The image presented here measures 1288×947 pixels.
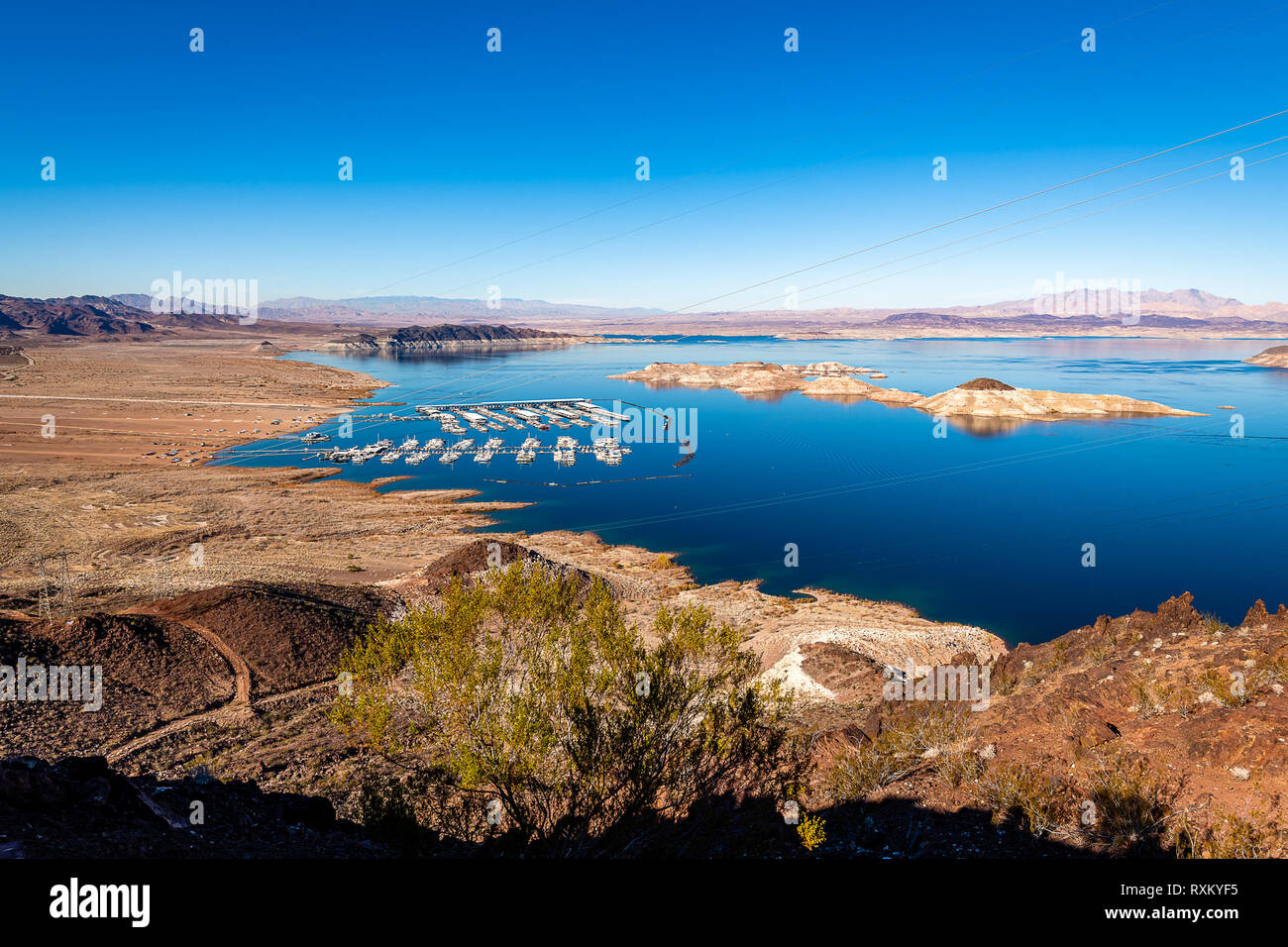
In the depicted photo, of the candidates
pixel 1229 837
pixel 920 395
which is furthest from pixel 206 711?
pixel 920 395

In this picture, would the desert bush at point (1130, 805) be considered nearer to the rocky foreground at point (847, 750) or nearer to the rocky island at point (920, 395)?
the rocky foreground at point (847, 750)

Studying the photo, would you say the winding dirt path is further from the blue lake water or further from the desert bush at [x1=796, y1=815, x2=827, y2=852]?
the blue lake water

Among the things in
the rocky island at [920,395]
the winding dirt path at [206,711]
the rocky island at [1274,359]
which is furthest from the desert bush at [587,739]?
the rocky island at [1274,359]

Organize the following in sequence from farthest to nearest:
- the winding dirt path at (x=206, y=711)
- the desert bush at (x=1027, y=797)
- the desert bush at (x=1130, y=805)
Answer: the winding dirt path at (x=206, y=711) < the desert bush at (x=1027, y=797) < the desert bush at (x=1130, y=805)

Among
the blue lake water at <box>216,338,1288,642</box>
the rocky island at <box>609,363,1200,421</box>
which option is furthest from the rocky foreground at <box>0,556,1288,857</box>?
the rocky island at <box>609,363,1200,421</box>

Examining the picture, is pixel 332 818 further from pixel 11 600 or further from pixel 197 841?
pixel 11 600

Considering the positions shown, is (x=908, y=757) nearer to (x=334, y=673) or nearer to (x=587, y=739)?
(x=587, y=739)

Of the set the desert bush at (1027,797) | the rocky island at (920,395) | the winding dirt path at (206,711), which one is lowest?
the winding dirt path at (206,711)
